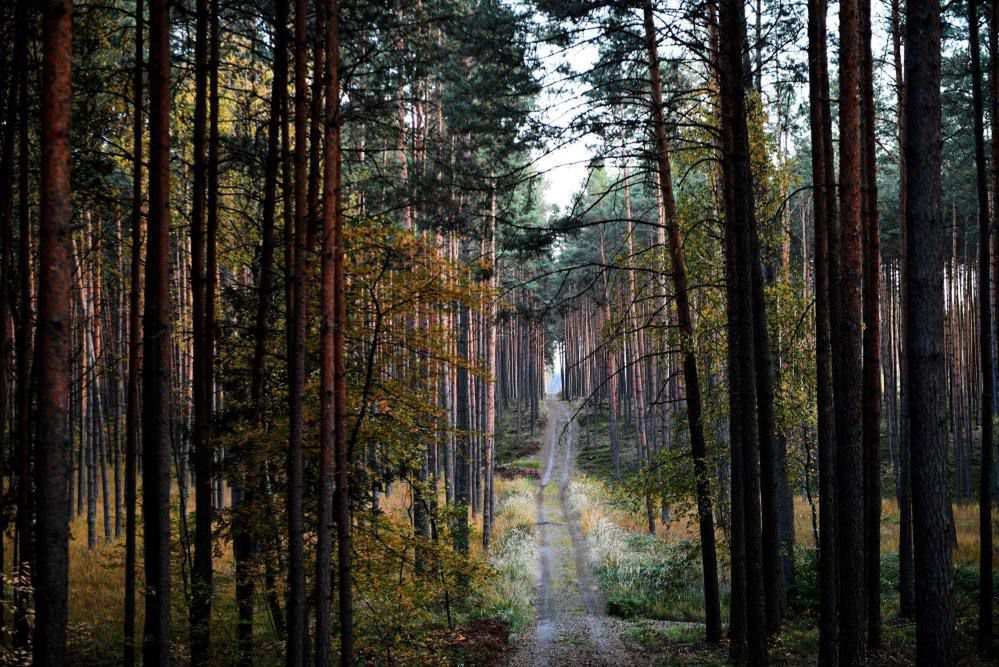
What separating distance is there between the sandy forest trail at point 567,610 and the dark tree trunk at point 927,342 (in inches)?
156

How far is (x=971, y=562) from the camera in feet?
55.6

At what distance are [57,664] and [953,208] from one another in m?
29.7

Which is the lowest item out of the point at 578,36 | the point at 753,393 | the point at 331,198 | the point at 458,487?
the point at 458,487

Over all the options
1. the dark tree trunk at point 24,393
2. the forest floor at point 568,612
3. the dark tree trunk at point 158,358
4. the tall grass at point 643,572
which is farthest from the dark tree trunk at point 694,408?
the dark tree trunk at point 24,393

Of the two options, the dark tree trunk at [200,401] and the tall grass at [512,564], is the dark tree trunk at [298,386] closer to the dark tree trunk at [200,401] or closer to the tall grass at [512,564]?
the dark tree trunk at [200,401]

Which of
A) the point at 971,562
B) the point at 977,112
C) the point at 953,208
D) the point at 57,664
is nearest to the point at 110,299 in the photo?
the point at 57,664

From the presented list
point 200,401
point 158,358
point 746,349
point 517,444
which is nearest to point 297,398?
point 200,401

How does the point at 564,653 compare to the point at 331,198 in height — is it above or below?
below

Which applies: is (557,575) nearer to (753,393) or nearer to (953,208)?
Result: (753,393)

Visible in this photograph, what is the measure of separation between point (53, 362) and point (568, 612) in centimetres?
1348

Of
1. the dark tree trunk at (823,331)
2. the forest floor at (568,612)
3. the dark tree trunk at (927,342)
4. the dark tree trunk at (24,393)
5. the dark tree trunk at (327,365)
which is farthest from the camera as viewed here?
the forest floor at (568,612)

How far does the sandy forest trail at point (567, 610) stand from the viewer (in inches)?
455

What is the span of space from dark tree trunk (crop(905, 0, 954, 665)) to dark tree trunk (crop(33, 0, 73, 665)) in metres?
6.25

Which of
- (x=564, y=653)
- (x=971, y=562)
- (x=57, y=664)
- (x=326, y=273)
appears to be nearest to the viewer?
(x=57, y=664)
